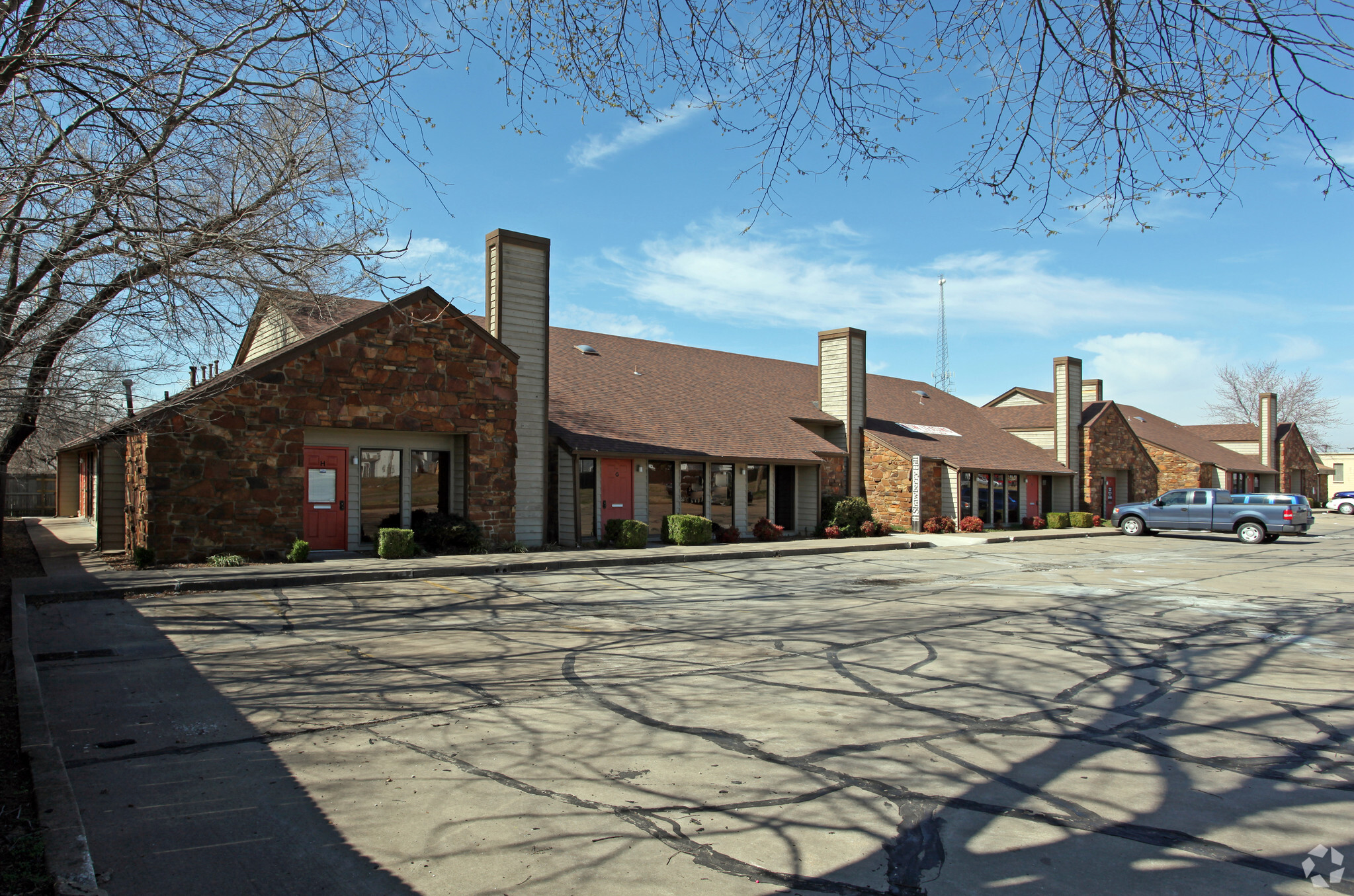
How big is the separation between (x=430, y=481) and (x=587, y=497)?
423 centimetres

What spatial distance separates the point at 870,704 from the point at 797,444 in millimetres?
20869

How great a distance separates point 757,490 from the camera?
84.9ft

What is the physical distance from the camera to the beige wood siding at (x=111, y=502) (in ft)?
60.6

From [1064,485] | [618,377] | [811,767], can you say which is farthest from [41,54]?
[1064,485]

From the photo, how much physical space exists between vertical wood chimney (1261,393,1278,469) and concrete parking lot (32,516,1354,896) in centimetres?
5305

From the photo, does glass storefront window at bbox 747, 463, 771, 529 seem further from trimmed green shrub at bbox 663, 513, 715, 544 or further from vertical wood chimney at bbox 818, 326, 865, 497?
vertical wood chimney at bbox 818, 326, 865, 497

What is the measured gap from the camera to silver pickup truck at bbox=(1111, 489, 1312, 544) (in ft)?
91.8

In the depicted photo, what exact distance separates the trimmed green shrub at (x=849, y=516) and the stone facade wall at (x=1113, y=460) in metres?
15.6

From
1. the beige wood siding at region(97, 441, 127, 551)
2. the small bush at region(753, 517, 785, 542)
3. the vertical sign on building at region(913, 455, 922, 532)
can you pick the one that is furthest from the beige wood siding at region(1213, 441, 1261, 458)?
the beige wood siding at region(97, 441, 127, 551)

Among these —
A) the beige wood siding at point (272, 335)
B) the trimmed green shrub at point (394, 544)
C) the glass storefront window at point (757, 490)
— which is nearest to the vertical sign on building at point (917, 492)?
the glass storefront window at point (757, 490)

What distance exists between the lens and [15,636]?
8.87m

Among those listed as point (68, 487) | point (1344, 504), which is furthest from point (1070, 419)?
point (68, 487)

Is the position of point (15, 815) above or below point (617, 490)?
below

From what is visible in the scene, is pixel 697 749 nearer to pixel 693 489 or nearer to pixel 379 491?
pixel 379 491
